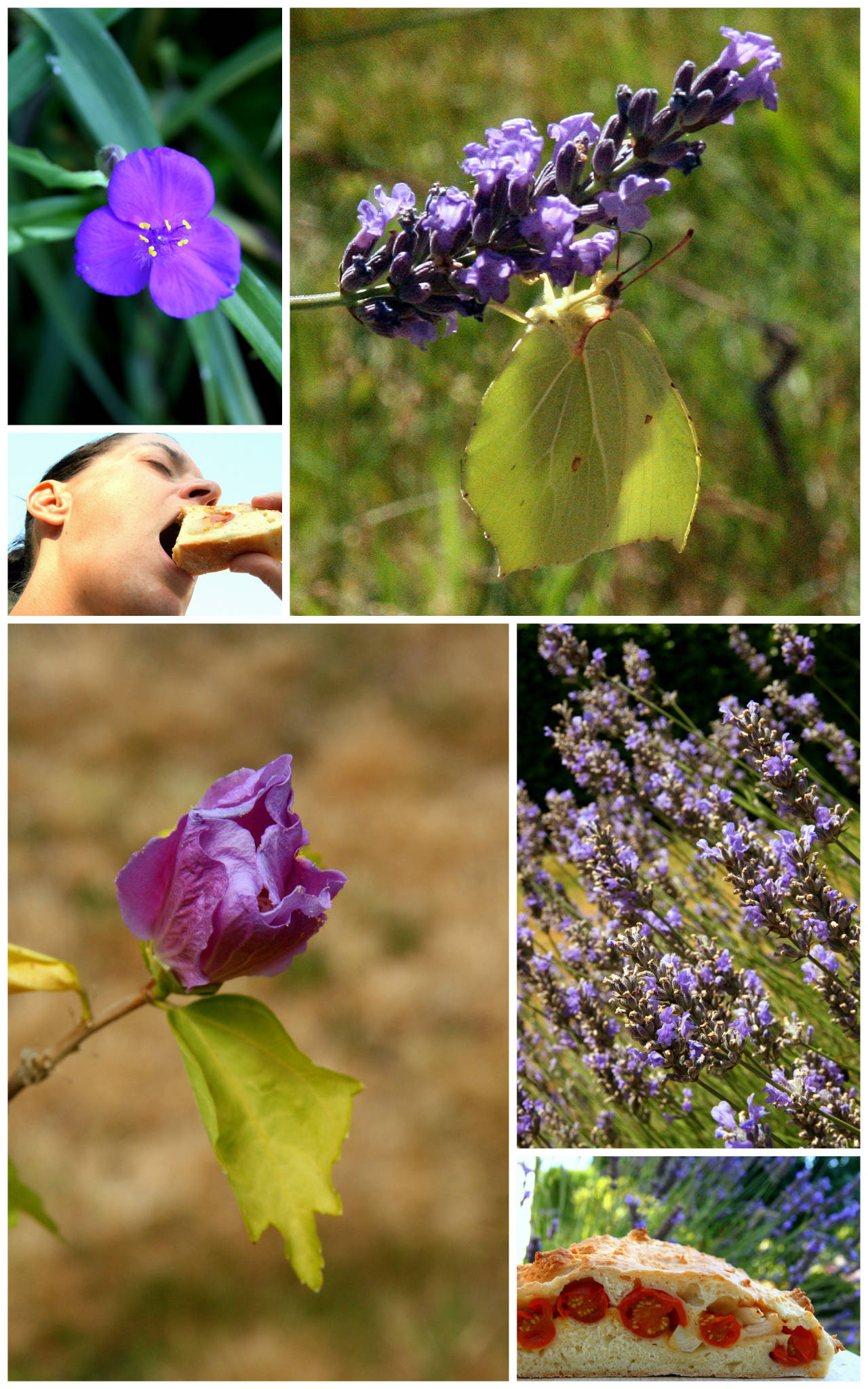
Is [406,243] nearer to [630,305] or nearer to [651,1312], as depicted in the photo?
[630,305]

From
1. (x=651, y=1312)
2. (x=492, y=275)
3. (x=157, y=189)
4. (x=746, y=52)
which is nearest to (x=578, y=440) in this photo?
(x=492, y=275)

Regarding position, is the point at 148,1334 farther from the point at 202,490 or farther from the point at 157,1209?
the point at 202,490

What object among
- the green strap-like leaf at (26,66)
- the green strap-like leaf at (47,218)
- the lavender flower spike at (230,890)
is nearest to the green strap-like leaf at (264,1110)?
the lavender flower spike at (230,890)

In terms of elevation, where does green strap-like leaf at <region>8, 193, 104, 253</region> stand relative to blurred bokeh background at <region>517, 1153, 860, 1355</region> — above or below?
above

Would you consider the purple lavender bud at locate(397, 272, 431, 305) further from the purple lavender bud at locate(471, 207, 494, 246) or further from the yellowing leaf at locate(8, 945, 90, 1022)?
the yellowing leaf at locate(8, 945, 90, 1022)

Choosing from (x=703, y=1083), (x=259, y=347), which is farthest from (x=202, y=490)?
(x=703, y=1083)

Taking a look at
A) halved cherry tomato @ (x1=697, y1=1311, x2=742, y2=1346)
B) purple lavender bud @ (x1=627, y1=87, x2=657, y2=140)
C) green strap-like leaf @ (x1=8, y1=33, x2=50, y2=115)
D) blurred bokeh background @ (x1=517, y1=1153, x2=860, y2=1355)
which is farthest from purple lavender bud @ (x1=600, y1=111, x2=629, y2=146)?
halved cherry tomato @ (x1=697, y1=1311, x2=742, y2=1346)
